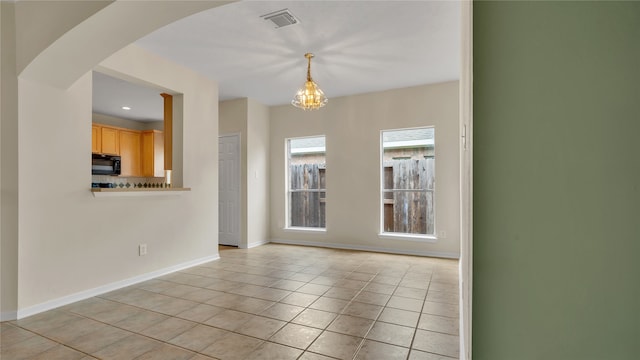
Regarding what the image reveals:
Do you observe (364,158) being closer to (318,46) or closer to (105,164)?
(318,46)

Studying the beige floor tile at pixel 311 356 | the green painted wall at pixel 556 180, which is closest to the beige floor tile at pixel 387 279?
the beige floor tile at pixel 311 356

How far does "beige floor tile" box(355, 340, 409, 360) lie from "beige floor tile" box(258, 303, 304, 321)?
2.38ft

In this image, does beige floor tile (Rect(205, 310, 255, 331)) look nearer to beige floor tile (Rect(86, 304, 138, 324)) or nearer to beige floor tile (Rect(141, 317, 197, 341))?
beige floor tile (Rect(141, 317, 197, 341))

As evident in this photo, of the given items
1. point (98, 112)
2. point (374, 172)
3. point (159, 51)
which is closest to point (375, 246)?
point (374, 172)

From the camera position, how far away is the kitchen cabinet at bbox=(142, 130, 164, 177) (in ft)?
23.6

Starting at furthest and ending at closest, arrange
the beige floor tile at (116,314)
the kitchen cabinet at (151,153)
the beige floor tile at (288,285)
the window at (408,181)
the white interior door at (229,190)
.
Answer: the kitchen cabinet at (151,153), the white interior door at (229,190), the window at (408,181), the beige floor tile at (288,285), the beige floor tile at (116,314)

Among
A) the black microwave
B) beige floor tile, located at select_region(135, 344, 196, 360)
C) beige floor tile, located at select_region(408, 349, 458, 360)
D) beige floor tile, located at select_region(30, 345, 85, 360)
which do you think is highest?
the black microwave

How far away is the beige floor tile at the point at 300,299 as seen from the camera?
2838mm

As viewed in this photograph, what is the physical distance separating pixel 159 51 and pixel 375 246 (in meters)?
4.31

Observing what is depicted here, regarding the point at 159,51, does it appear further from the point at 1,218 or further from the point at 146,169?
the point at 146,169

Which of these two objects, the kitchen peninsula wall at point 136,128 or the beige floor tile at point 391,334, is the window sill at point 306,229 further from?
the beige floor tile at point 391,334

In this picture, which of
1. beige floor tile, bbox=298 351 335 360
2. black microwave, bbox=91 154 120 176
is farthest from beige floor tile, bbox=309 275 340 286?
black microwave, bbox=91 154 120 176

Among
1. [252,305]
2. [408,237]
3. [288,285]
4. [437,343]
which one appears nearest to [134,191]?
[252,305]

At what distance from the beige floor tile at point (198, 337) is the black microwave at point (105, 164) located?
5183 mm
